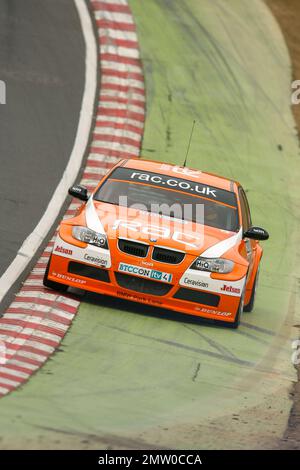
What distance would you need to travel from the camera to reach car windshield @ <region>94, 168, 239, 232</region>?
1387cm

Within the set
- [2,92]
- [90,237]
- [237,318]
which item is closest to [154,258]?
[90,237]

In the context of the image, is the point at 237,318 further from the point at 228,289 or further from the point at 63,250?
the point at 63,250

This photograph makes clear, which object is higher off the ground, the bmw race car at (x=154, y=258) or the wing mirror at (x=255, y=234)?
the bmw race car at (x=154, y=258)

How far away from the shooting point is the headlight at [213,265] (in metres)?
13.0

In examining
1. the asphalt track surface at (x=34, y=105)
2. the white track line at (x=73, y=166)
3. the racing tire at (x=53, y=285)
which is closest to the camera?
the racing tire at (x=53, y=285)

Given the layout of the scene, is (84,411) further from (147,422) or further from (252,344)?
(252,344)

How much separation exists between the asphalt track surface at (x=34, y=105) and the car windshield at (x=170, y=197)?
1.40m

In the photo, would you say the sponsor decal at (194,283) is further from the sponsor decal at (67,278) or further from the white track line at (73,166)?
the white track line at (73,166)

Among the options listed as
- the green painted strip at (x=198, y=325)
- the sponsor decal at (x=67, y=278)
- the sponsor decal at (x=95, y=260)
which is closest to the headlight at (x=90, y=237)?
the sponsor decal at (x=95, y=260)

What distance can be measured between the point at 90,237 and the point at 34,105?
6.76 m

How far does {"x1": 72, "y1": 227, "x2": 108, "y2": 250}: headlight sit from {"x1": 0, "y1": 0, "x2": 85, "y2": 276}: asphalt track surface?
118 centimetres

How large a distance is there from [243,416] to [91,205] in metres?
4.18

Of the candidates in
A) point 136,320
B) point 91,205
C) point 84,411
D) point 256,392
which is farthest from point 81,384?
point 91,205

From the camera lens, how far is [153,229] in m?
13.2
